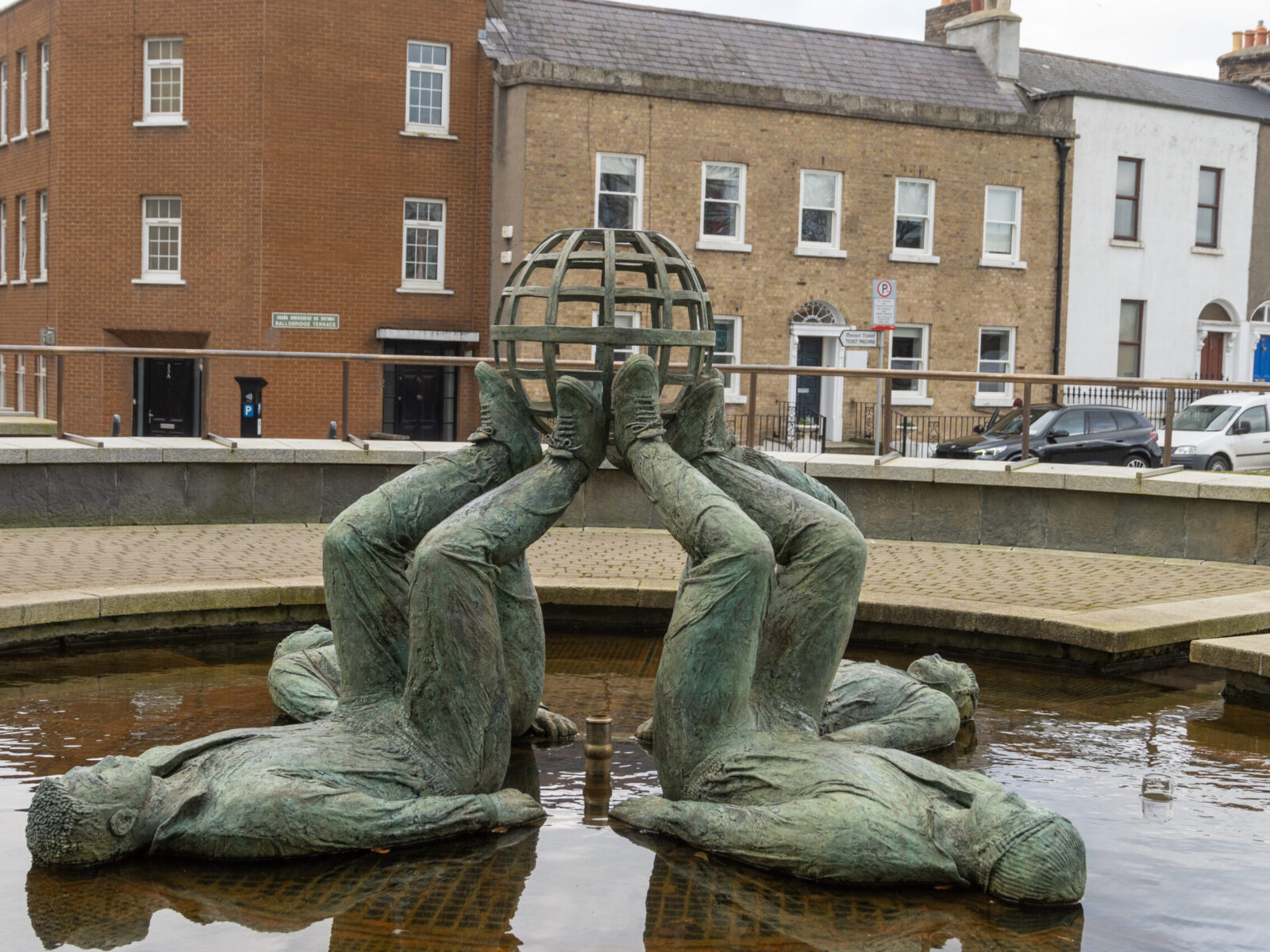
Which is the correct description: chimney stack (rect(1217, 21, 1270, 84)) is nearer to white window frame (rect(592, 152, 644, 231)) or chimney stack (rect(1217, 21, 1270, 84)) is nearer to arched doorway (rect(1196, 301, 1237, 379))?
arched doorway (rect(1196, 301, 1237, 379))

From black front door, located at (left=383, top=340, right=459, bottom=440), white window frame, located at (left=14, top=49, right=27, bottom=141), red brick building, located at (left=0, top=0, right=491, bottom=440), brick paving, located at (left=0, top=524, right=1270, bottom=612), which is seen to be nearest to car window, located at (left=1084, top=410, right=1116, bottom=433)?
black front door, located at (left=383, top=340, right=459, bottom=440)

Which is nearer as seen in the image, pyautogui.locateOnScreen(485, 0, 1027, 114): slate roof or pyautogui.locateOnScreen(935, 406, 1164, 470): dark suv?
pyautogui.locateOnScreen(935, 406, 1164, 470): dark suv

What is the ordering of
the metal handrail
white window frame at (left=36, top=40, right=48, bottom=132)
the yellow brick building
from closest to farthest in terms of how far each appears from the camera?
the metal handrail → the yellow brick building → white window frame at (left=36, top=40, right=48, bottom=132)

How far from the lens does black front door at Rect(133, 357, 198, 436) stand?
877 inches

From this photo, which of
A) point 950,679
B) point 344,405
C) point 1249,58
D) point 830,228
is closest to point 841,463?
point 344,405

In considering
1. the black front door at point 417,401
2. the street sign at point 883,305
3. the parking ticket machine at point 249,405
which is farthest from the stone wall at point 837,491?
the street sign at point 883,305

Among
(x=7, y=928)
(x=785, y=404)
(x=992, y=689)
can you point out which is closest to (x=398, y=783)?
(x=7, y=928)

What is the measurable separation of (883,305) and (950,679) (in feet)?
57.0

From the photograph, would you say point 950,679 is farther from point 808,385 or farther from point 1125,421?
point 808,385

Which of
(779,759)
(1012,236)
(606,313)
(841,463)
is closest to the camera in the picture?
(779,759)

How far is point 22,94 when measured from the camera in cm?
3278

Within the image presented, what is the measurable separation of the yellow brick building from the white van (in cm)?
718

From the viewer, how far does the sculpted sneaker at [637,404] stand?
5.03 metres

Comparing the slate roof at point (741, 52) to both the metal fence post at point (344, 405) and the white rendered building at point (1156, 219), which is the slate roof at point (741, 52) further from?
the metal fence post at point (344, 405)
